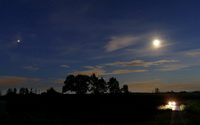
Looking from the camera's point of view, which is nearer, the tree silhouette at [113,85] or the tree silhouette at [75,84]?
the tree silhouette at [75,84]

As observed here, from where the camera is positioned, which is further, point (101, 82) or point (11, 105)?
point (101, 82)

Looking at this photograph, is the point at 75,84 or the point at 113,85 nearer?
the point at 75,84

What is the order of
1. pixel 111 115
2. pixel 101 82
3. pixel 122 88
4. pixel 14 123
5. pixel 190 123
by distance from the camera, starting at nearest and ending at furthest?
pixel 190 123 < pixel 14 123 < pixel 111 115 < pixel 101 82 < pixel 122 88

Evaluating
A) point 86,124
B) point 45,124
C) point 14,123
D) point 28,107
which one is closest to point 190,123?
point 86,124

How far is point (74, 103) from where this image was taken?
59.8m

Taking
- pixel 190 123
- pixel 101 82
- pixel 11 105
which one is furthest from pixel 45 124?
pixel 101 82

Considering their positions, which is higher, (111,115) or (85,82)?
(85,82)

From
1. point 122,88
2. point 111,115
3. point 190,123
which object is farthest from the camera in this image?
point 122,88

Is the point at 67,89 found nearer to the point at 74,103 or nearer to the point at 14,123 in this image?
the point at 74,103

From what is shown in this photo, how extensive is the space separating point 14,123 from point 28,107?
74.9 feet

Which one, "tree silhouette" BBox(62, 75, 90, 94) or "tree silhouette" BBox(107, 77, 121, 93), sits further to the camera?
"tree silhouette" BBox(107, 77, 121, 93)

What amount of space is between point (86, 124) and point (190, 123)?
14.6 m

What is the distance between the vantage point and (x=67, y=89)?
125m

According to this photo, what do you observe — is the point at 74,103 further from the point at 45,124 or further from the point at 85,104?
the point at 45,124
